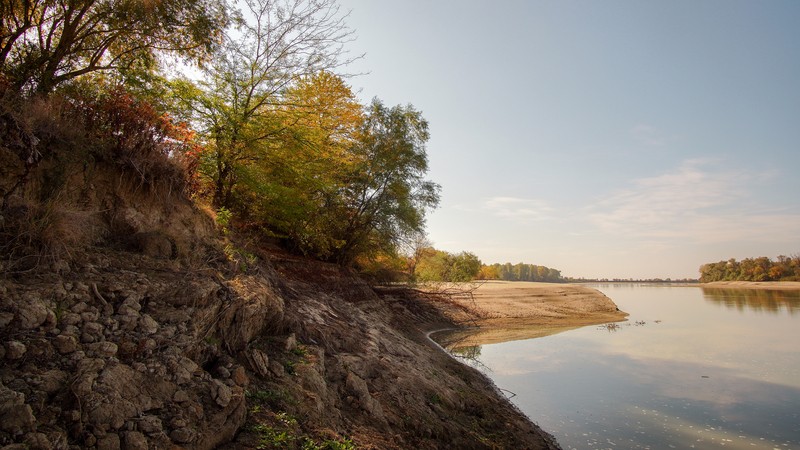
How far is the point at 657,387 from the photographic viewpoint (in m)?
11.5

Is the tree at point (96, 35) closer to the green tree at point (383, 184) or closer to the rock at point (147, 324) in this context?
the rock at point (147, 324)

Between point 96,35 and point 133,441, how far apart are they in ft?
26.0

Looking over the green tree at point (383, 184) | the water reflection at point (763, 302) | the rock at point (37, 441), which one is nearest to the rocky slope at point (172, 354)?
the rock at point (37, 441)

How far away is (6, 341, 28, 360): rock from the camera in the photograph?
3.00 m

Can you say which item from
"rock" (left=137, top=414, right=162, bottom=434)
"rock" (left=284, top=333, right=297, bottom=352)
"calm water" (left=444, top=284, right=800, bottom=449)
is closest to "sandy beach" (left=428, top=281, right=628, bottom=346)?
"calm water" (left=444, top=284, right=800, bottom=449)

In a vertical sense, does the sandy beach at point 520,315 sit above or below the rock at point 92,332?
below

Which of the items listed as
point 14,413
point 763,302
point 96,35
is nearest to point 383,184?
point 96,35

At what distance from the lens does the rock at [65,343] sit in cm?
331

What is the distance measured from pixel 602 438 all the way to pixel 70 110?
1131 cm

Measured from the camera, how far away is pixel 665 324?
26.3 m

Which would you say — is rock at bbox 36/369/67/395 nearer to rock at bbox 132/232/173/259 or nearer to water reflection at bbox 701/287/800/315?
rock at bbox 132/232/173/259

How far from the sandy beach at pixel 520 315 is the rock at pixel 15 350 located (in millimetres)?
15770

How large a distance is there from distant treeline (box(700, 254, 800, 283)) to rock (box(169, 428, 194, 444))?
139754mm

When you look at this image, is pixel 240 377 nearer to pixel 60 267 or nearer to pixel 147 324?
pixel 147 324
